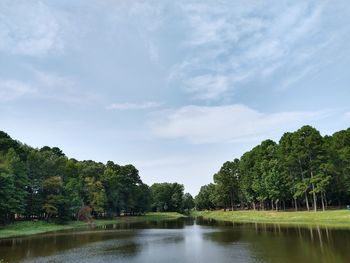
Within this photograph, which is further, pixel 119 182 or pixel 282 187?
pixel 119 182

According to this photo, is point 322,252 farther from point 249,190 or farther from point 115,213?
point 115,213

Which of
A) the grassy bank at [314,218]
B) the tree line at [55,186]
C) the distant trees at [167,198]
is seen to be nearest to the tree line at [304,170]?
the grassy bank at [314,218]

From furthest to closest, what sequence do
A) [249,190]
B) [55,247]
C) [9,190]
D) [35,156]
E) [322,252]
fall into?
[249,190] < [35,156] < [9,190] < [55,247] < [322,252]

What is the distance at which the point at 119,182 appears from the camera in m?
120

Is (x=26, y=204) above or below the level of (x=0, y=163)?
below

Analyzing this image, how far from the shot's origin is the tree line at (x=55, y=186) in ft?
218

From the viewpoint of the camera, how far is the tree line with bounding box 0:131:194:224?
66562 mm

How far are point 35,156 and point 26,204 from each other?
13282 mm

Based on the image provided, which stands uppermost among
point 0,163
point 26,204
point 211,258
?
point 0,163

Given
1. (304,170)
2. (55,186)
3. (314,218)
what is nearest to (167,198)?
(304,170)

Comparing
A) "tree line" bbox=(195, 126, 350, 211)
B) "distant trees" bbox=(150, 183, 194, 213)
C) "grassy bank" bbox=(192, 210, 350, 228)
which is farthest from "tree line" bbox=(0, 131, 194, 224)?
"grassy bank" bbox=(192, 210, 350, 228)

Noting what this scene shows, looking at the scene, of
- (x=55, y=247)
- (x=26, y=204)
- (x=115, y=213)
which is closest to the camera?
(x=55, y=247)

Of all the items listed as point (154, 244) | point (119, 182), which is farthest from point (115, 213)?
point (154, 244)

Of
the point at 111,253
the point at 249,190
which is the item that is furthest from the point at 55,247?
the point at 249,190
